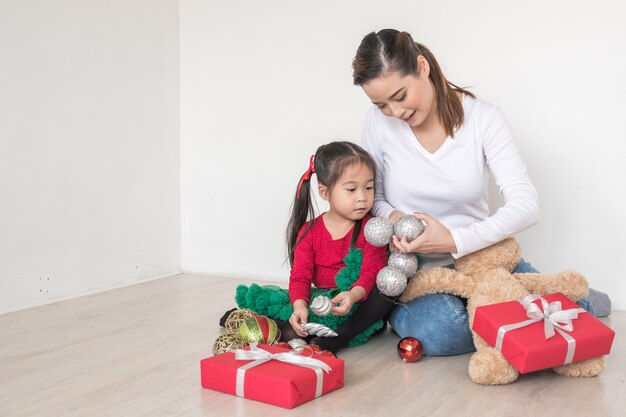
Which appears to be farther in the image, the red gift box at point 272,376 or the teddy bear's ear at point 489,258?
the teddy bear's ear at point 489,258

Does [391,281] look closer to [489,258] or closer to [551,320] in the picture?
[489,258]

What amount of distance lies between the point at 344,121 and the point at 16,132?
1.18 meters

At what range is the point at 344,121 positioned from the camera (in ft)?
9.16

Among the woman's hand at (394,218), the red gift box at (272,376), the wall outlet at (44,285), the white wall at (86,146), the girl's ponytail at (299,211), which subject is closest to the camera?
the red gift box at (272,376)

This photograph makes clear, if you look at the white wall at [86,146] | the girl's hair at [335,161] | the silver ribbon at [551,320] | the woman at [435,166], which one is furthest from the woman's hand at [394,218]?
the white wall at [86,146]

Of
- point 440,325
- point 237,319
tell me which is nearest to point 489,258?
point 440,325

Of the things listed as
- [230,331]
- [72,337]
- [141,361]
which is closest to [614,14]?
[230,331]

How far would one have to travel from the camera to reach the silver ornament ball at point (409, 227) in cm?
179

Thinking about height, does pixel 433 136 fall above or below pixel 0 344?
above

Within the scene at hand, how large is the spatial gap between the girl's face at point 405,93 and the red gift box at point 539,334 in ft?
1.71

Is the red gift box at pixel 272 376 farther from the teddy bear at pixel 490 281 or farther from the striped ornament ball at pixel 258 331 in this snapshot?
the teddy bear at pixel 490 281

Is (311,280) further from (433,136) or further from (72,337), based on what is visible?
(72,337)

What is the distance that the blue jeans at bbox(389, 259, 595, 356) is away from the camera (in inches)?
72.4

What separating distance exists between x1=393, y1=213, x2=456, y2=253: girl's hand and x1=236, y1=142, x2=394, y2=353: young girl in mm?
135
